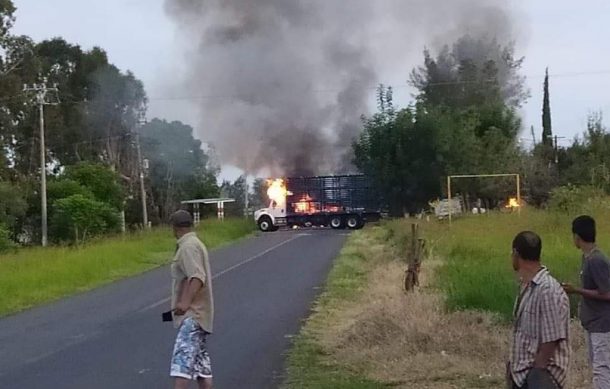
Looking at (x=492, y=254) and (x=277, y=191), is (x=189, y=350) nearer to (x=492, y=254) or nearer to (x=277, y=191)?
(x=492, y=254)

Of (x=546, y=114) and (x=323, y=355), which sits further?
(x=546, y=114)

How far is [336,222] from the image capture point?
56.7 m

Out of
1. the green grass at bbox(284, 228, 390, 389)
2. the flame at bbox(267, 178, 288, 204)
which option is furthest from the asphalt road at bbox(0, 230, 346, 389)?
the flame at bbox(267, 178, 288, 204)

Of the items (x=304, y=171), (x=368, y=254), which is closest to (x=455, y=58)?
(x=304, y=171)

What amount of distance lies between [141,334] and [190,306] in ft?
19.9

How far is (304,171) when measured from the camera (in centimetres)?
5781

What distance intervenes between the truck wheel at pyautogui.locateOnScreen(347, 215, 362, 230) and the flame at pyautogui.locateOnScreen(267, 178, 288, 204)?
3.72m

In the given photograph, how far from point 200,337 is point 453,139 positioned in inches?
1720

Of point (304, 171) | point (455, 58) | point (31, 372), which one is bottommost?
point (31, 372)

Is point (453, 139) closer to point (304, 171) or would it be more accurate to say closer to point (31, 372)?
point (304, 171)

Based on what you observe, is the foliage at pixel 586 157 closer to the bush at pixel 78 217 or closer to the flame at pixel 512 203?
the flame at pixel 512 203

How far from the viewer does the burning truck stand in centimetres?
5572

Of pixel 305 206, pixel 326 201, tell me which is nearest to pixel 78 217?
pixel 305 206

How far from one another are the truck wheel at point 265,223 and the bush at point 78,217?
12219 millimetres
